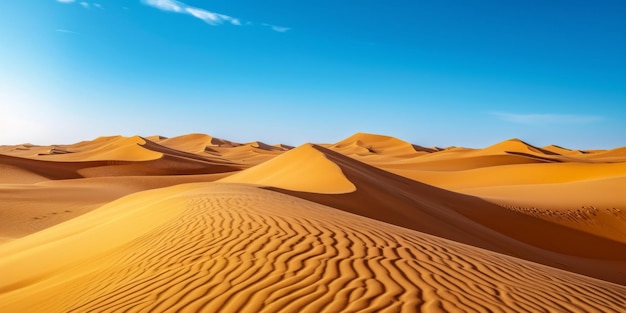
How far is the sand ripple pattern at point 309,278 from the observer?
352 centimetres

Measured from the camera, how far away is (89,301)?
421 centimetres

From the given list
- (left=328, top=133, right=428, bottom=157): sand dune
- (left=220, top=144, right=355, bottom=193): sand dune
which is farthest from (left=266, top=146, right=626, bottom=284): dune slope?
(left=328, top=133, right=428, bottom=157): sand dune

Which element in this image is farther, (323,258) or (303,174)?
(303,174)

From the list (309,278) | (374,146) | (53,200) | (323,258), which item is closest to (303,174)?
A: (53,200)

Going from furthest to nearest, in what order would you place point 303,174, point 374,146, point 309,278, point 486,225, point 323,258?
point 374,146
point 303,174
point 486,225
point 323,258
point 309,278

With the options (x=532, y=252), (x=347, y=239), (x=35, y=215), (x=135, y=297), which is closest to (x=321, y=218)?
(x=347, y=239)

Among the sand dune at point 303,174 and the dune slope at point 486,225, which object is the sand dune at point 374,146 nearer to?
the sand dune at point 303,174

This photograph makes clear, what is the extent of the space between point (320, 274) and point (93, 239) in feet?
18.9

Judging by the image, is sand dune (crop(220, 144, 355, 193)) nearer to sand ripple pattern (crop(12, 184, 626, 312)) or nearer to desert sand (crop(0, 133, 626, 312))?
desert sand (crop(0, 133, 626, 312))

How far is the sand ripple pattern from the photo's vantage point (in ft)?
11.5

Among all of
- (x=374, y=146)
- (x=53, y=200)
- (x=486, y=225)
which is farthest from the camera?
(x=374, y=146)

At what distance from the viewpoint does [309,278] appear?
3947mm

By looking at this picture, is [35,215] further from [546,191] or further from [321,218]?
[546,191]

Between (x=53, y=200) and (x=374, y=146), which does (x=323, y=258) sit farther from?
(x=374, y=146)
